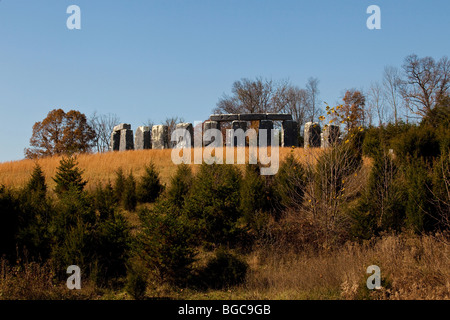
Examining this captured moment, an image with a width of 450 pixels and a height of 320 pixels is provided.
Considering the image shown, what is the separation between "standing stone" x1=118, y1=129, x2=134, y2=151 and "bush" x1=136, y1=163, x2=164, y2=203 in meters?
13.4

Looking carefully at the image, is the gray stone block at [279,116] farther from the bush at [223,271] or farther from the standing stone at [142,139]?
the bush at [223,271]

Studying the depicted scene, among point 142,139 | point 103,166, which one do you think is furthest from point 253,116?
point 103,166

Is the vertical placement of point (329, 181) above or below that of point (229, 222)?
above

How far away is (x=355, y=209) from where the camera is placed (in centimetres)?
1212

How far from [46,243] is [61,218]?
656 mm

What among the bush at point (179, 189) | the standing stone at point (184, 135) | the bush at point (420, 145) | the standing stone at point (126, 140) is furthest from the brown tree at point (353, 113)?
the standing stone at point (126, 140)

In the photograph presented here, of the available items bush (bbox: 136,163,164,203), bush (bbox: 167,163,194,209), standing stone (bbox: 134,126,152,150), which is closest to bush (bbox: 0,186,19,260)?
bush (bbox: 167,163,194,209)

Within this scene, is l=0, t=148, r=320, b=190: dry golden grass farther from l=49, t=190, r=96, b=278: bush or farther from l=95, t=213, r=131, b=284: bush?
l=95, t=213, r=131, b=284: bush

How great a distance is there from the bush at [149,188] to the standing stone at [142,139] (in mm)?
12730

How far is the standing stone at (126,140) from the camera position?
29.5 meters
